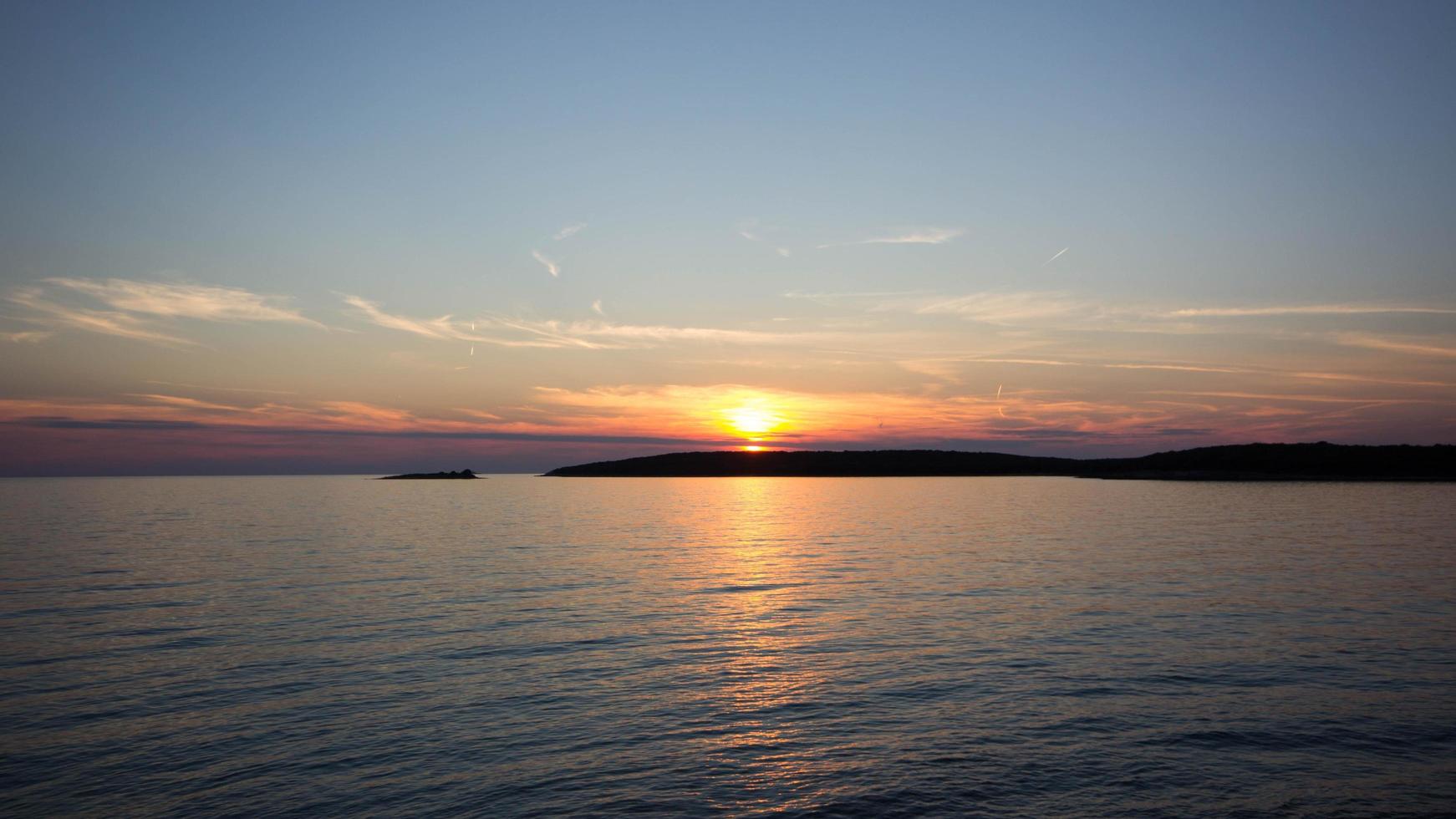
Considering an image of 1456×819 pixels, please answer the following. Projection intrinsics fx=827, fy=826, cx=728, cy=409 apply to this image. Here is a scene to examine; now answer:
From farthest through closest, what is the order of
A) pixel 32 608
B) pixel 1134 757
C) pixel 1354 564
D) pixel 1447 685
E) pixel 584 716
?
pixel 1354 564 → pixel 32 608 → pixel 1447 685 → pixel 584 716 → pixel 1134 757

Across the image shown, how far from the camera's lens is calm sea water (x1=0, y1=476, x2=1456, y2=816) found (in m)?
17.0

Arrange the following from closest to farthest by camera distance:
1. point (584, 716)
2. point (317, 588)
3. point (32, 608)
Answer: point (584, 716) < point (32, 608) < point (317, 588)

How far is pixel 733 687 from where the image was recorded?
82.1 ft

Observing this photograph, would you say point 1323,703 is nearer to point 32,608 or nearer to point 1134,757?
point 1134,757

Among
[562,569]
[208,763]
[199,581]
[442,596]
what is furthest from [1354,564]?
[199,581]

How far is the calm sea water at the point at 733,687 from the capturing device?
17.0m

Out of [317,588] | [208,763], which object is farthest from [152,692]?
[317,588]

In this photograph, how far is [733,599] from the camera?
42.0 metres

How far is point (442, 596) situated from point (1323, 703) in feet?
119

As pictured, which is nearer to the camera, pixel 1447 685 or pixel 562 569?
pixel 1447 685

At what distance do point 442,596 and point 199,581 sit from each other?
16.3m

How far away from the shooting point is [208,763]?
18.6 meters

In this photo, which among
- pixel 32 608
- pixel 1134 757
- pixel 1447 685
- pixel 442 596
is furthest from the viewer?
pixel 442 596

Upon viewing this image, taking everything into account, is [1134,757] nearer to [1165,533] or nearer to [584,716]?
[584,716]
